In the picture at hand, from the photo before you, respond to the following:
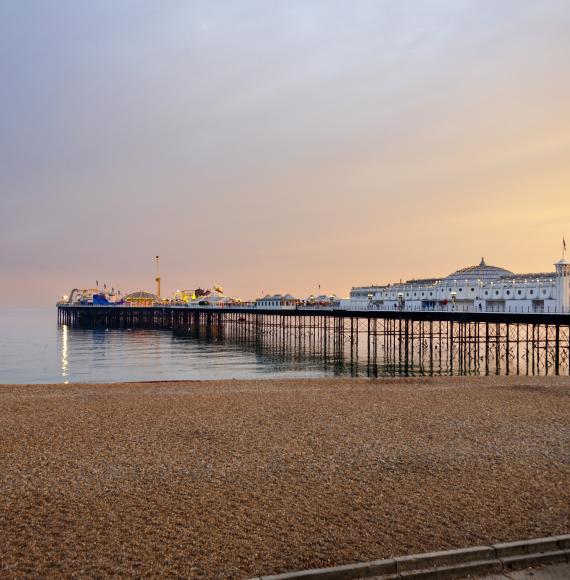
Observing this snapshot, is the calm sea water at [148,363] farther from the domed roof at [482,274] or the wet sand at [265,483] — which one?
the domed roof at [482,274]

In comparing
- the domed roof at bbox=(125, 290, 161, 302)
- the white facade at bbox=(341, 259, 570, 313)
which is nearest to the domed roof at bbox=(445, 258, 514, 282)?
the white facade at bbox=(341, 259, 570, 313)

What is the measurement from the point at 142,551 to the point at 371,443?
6617 millimetres

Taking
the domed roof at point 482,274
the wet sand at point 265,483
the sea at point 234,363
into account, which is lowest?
the sea at point 234,363

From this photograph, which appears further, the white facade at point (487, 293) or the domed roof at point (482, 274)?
the domed roof at point (482, 274)

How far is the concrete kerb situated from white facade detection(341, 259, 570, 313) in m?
34.6

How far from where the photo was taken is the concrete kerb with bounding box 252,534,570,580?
19.5 feet

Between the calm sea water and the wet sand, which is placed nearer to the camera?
the wet sand

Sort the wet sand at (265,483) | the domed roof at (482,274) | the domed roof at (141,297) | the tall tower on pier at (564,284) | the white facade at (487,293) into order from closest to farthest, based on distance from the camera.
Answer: the wet sand at (265,483) → the tall tower on pier at (564,284) → the white facade at (487,293) → the domed roof at (482,274) → the domed roof at (141,297)

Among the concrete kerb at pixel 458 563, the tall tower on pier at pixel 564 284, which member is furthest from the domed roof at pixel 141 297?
the concrete kerb at pixel 458 563

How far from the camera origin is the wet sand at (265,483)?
21.8 ft

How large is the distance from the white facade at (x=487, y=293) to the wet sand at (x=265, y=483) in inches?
1074

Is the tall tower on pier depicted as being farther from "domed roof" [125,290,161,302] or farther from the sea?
"domed roof" [125,290,161,302]

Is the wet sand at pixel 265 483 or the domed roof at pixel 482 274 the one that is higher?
the domed roof at pixel 482 274

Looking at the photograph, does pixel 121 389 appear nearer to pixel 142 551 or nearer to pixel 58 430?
pixel 58 430
